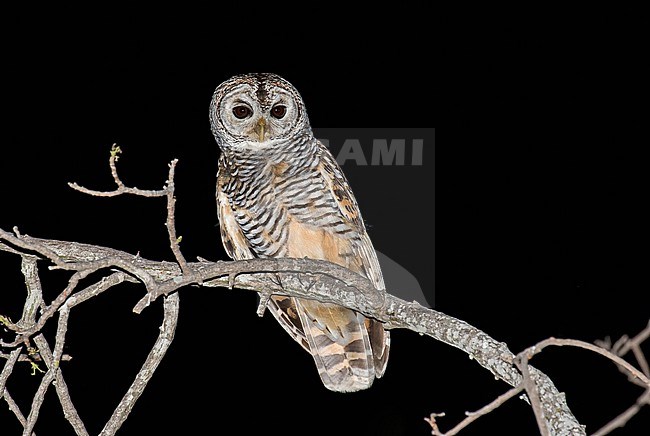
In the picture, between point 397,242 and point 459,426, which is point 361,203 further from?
point 459,426

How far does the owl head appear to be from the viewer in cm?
189

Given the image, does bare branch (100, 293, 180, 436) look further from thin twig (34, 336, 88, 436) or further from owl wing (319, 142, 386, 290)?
owl wing (319, 142, 386, 290)

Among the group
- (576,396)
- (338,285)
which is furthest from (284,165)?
(576,396)

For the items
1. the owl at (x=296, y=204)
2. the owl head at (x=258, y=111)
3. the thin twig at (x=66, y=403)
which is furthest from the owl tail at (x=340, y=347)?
the thin twig at (x=66, y=403)

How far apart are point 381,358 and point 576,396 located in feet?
6.84

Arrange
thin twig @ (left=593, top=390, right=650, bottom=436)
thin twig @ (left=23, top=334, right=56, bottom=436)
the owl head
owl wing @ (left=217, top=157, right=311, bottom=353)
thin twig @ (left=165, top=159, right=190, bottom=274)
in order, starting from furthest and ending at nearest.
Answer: owl wing @ (left=217, top=157, right=311, bottom=353), the owl head, thin twig @ (left=23, top=334, right=56, bottom=436), thin twig @ (left=165, top=159, right=190, bottom=274), thin twig @ (left=593, top=390, right=650, bottom=436)

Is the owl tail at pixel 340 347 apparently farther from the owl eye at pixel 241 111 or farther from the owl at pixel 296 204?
the owl eye at pixel 241 111

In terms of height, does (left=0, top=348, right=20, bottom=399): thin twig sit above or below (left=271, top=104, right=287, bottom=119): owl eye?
below

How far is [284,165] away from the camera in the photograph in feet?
6.30

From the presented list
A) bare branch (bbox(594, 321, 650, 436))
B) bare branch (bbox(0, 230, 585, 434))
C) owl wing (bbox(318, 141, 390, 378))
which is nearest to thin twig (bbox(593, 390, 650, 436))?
bare branch (bbox(594, 321, 650, 436))

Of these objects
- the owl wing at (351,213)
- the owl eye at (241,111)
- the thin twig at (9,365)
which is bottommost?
the thin twig at (9,365)

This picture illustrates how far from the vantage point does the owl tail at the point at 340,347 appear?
195 cm

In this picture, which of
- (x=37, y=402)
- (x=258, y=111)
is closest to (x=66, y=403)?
(x=37, y=402)

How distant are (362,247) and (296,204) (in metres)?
0.24
